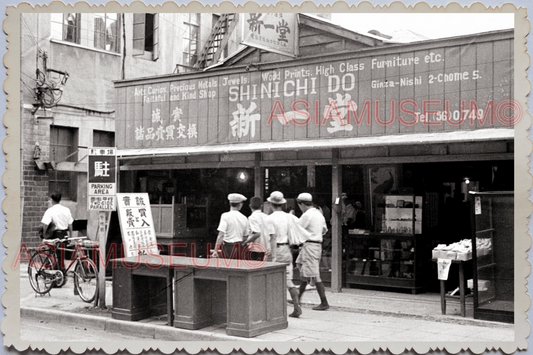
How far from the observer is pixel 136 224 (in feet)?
36.6

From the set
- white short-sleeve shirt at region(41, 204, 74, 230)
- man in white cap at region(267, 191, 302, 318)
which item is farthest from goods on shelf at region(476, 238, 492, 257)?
white short-sleeve shirt at region(41, 204, 74, 230)

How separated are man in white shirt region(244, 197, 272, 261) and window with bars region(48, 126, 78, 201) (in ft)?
14.1

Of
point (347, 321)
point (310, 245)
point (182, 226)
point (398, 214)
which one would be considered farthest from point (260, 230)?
point (182, 226)

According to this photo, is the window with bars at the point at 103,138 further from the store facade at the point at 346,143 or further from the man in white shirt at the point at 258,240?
the man in white shirt at the point at 258,240

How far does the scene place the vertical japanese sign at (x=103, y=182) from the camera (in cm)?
1030

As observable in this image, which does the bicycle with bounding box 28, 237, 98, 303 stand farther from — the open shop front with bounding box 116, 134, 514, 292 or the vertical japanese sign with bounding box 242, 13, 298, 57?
the vertical japanese sign with bounding box 242, 13, 298, 57

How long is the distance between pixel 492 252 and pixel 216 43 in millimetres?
7182

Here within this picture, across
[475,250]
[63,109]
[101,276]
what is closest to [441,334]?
[475,250]

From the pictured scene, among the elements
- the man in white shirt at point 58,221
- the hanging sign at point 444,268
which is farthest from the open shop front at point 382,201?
the man in white shirt at point 58,221

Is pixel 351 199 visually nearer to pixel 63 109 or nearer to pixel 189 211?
pixel 189 211

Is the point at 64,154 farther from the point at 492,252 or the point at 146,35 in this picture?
the point at 492,252

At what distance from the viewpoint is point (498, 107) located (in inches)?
382

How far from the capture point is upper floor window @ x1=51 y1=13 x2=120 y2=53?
31.1ft

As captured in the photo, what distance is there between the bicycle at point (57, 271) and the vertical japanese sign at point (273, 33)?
15.5 feet
